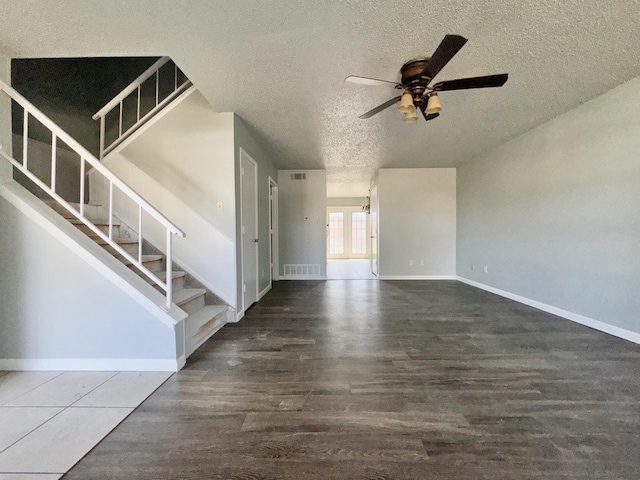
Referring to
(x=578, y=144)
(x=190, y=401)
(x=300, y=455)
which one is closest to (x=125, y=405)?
(x=190, y=401)

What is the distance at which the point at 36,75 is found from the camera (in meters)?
3.14

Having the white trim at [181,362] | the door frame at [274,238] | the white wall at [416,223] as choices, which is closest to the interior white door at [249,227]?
the white trim at [181,362]

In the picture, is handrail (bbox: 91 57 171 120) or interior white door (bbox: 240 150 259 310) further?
interior white door (bbox: 240 150 259 310)

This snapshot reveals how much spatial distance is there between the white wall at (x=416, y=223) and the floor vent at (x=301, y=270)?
1.49 meters

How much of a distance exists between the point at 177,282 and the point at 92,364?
106 centimetres

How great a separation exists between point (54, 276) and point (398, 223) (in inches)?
218

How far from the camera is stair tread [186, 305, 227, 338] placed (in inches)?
93.5

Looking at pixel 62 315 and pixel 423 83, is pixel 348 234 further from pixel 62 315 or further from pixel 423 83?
pixel 62 315

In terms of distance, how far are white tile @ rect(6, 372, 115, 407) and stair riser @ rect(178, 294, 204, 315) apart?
0.79 meters

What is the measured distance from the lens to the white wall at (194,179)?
3037 mm

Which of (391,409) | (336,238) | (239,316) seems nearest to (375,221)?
(239,316)

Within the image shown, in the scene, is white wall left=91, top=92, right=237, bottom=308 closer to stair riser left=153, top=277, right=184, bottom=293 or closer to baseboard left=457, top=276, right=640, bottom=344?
stair riser left=153, top=277, right=184, bottom=293

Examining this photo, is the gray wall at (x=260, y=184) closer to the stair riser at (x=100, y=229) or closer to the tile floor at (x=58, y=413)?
the stair riser at (x=100, y=229)

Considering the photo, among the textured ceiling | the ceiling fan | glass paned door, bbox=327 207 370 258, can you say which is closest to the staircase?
the textured ceiling
